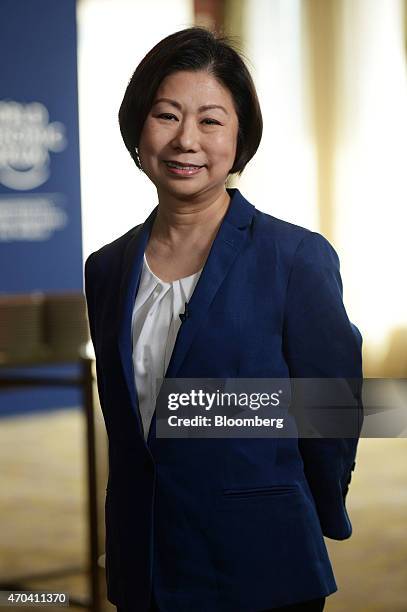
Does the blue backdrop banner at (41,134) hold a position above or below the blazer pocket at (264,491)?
above

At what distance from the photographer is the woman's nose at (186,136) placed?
4.01 ft

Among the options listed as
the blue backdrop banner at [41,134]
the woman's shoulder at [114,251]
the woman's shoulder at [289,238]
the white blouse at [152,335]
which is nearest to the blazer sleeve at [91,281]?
the woman's shoulder at [114,251]

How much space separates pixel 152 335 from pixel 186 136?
0.25m

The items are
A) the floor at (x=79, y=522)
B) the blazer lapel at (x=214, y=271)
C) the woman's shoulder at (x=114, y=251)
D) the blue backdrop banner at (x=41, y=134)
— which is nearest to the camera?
the blazer lapel at (x=214, y=271)

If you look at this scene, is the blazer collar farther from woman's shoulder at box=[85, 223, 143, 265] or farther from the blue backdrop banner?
the blue backdrop banner

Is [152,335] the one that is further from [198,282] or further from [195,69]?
[195,69]

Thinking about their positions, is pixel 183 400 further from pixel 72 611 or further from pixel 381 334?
pixel 72 611

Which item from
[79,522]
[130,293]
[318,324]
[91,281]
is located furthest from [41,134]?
[79,522]

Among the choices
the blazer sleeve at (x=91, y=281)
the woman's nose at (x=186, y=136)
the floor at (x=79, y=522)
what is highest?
the woman's nose at (x=186, y=136)

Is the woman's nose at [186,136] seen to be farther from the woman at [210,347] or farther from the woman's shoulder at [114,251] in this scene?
the woman's shoulder at [114,251]

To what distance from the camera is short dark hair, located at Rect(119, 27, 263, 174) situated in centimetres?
122

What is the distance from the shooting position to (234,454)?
1212mm

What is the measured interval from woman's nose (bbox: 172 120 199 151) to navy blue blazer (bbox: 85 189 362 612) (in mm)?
83

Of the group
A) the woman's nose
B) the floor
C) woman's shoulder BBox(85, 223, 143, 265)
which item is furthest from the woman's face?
the floor
